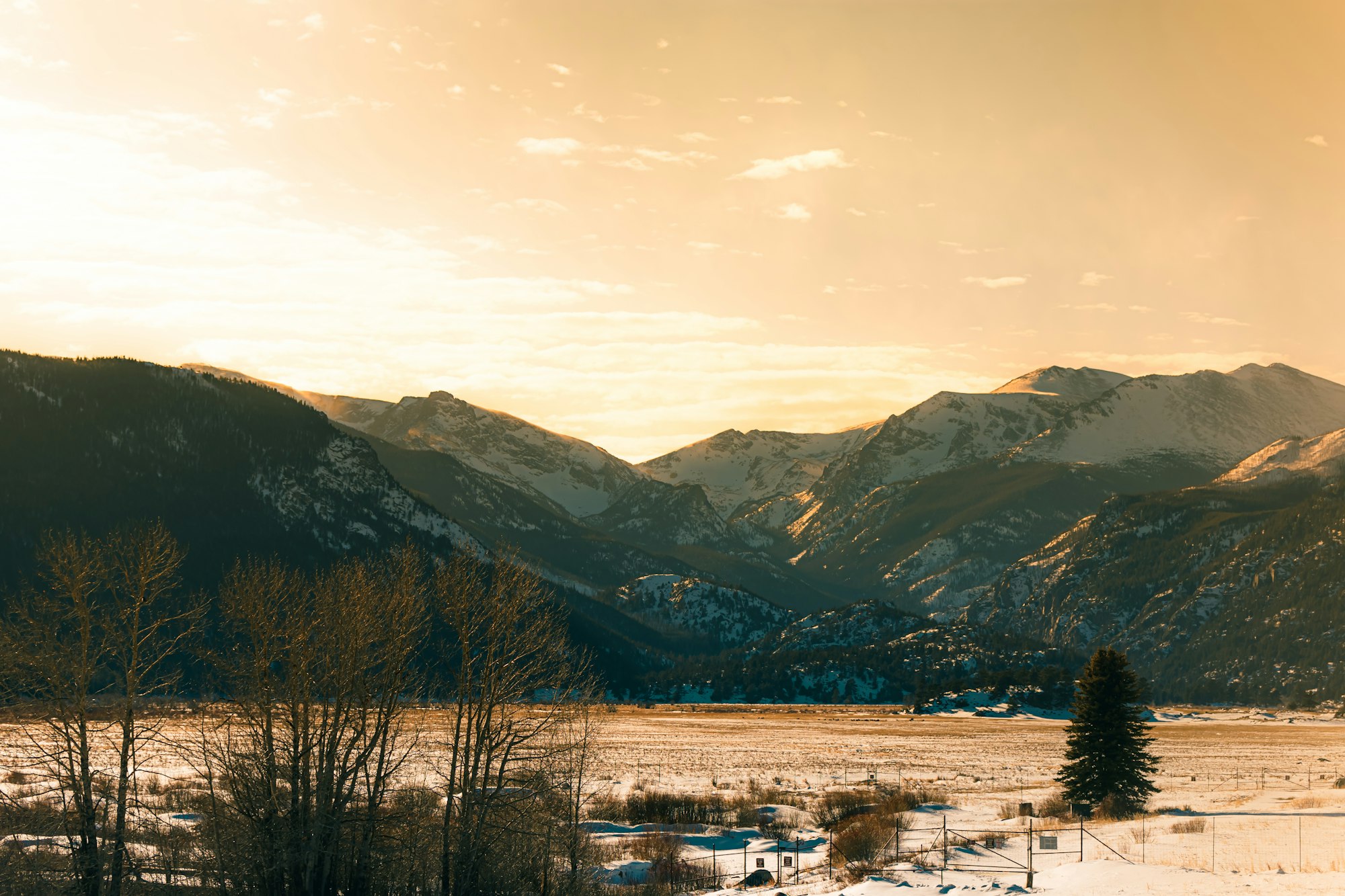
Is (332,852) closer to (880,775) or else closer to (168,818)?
(168,818)

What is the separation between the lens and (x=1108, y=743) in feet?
201

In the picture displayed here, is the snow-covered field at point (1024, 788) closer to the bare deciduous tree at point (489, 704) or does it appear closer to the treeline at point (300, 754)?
the bare deciduous tree at point (489, 704)

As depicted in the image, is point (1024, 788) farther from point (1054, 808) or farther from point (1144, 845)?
point (1144, 845)

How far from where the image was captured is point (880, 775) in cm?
9294

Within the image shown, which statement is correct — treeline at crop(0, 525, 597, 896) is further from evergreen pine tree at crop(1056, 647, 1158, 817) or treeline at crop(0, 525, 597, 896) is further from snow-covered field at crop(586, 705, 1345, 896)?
evergreen pine tree at crop(1056, 647, 1158, 817)

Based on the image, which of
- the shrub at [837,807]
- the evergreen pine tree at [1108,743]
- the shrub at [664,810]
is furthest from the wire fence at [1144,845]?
the shrub at [664,810]

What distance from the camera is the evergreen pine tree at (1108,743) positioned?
6031 cm

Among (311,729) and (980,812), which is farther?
(980,812)

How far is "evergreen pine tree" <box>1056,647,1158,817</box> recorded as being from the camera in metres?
60.3

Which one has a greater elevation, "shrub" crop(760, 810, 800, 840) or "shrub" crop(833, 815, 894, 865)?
"shrub" crop(833, 815, 894, 865)

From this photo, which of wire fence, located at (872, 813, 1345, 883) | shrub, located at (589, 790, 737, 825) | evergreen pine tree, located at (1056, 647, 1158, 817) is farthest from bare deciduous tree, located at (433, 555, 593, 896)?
evergreen pine tree, located at (1056, 647, 1158, 817)

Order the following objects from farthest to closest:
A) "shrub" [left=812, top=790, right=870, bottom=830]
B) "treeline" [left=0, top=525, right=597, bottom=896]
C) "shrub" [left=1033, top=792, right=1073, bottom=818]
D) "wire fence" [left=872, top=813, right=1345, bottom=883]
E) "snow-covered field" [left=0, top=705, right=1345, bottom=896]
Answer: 1. "shrub" [left=812, top=790, right=870, bottom=830]
2. "shrub" [left=1033, top=792, right=1073, bottom=818]
3. "treeline" [left=0, top=525, right=597, bottom=896]
4. "wire fence" [left=872, top=813, right=1345, bottom=883]
5. "snow-covered field" [left=0, top=705, right=1345, bottom=896]

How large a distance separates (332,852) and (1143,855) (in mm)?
31687

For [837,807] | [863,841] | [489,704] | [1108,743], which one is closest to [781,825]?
[837,807]
